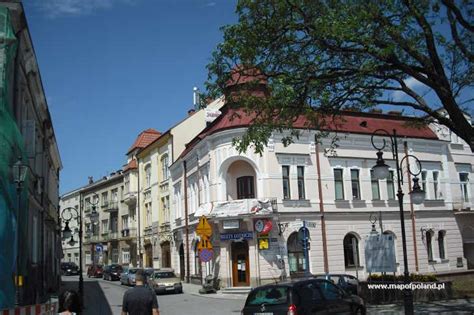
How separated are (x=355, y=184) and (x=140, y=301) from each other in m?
27.3

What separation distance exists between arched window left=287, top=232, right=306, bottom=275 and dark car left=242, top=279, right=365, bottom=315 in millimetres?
17323

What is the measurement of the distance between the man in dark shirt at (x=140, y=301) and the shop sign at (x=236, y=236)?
21.7 m

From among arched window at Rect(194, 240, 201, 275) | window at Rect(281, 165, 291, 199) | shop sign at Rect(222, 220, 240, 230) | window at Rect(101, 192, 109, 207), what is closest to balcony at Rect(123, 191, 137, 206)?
window at Rect(101, 192, 109, 207)

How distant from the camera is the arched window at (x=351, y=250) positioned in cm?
3362

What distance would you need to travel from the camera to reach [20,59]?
19.1m

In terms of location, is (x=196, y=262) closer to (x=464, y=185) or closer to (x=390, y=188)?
(x=390, y=188)

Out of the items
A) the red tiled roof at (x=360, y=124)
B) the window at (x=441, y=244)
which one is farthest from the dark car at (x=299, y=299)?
the window at (x=441, y=244)

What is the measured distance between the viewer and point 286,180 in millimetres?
32500

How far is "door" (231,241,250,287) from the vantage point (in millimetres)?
31516

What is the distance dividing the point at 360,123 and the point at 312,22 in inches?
922

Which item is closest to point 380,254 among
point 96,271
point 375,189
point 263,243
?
point 263,243

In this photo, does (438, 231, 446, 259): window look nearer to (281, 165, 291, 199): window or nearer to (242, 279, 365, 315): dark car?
(281, 165, 291, 199): window

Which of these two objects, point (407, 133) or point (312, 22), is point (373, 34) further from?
point (407, 133)

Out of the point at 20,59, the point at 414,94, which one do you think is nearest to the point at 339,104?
the point at 414,94
